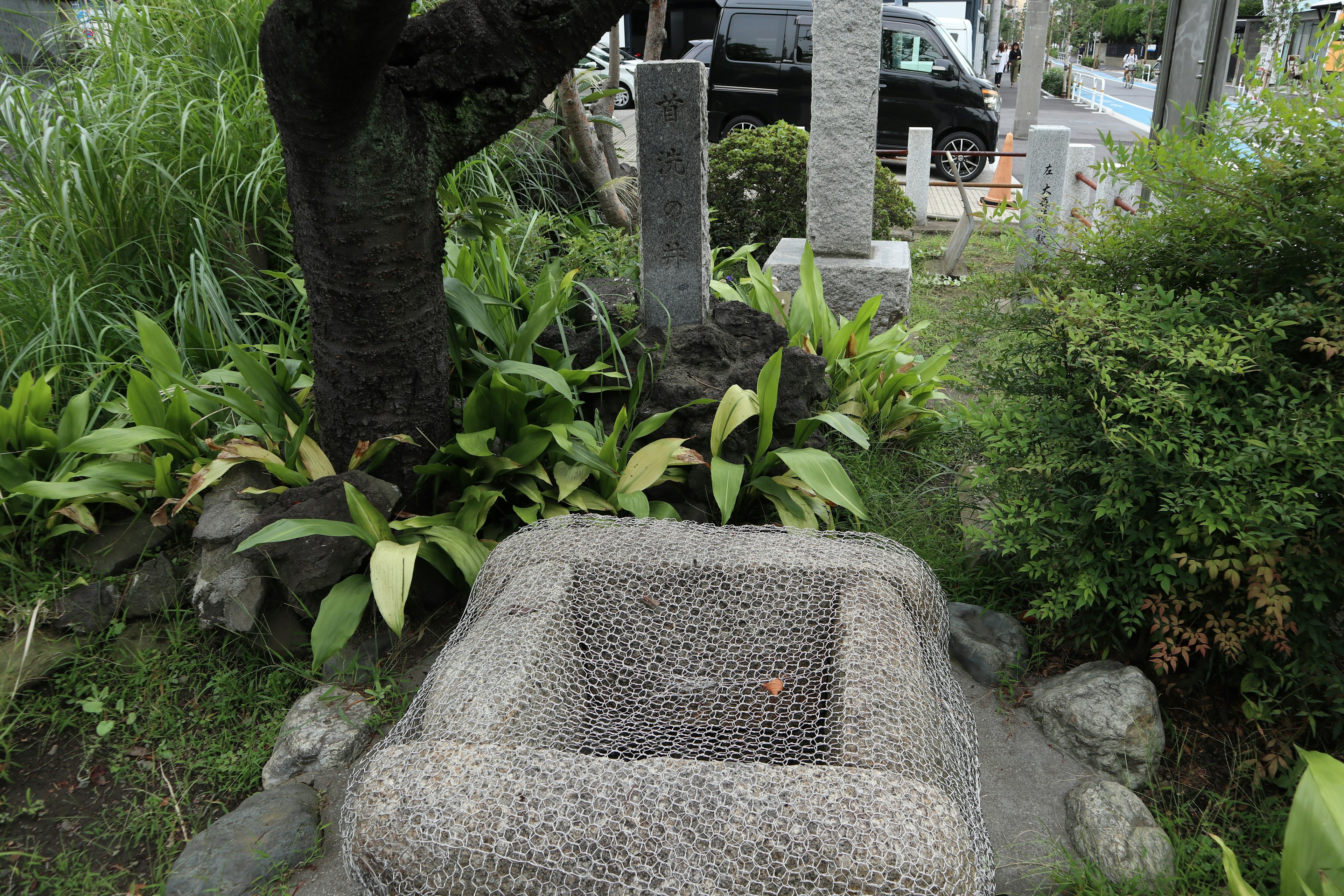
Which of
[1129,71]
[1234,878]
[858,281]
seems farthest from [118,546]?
[1129,71]

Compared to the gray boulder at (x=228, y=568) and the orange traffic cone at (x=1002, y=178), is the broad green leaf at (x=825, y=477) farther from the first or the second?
the orange traffic cone at (x=1002, y=178)

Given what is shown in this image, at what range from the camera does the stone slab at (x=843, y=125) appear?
5215 mm

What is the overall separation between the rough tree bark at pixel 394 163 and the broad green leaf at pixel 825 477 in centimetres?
126

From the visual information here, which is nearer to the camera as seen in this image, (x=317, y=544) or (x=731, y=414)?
(x=317, y=544)

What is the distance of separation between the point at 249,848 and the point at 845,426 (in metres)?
2.22

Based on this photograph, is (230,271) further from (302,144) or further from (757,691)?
(757,691)

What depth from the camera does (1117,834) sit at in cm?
197

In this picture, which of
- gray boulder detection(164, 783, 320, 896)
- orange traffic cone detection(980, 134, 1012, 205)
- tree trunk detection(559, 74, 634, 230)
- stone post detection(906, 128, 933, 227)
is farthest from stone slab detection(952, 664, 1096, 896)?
orange traffic cone detection(980, 134, 1012, 205)

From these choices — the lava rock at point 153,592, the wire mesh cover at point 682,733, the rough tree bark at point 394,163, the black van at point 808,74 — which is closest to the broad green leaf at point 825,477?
the wire mesh cover at point 682,733

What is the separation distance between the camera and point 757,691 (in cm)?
201

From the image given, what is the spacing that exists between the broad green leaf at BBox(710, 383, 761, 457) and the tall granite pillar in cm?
256

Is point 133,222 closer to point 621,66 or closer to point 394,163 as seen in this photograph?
point 394,163

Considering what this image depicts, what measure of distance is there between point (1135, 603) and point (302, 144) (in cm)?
260

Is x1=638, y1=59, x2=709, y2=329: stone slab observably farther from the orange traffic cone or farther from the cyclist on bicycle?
the cyclist on bicycle
